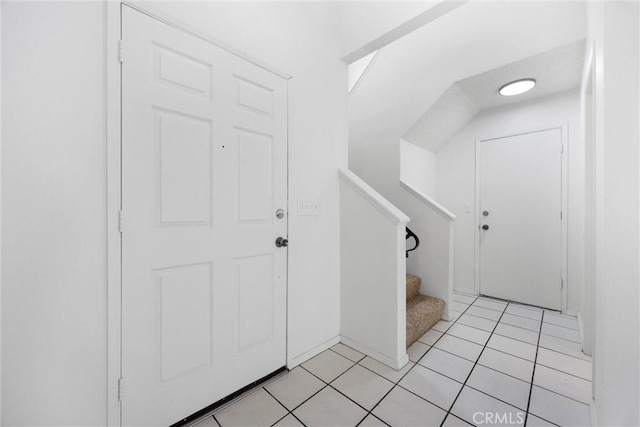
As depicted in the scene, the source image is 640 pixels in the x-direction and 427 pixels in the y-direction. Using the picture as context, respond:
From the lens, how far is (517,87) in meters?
2.52

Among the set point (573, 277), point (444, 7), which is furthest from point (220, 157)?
point (573, 277)

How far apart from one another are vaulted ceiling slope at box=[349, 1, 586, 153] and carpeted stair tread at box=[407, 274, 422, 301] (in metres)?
1.56

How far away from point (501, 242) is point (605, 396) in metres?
2.29

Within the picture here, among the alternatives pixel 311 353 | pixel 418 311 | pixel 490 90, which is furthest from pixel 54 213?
pixel 490 90

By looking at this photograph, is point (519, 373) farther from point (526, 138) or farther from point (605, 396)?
point (526, 138)

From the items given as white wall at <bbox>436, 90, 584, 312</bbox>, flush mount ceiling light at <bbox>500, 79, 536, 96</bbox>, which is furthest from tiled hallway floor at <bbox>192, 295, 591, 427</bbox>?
flush mount ceiling light at <bbox>500, 79, 536, 96</bbox>

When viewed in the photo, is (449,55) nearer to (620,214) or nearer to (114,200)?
(620,214)

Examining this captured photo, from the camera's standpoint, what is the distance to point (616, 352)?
1.02 meters

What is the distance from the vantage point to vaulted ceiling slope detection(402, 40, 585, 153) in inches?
83.9

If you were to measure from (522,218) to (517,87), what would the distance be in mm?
1467

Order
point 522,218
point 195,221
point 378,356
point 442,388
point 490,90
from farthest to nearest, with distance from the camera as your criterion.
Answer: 1. point 522,218
2. point 490,90
3. point 378,356
4. point 442,388
5. point 195,221

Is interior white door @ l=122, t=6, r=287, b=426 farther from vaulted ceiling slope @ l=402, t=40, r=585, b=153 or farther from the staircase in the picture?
vaulted ceiling slope @ l=402, t=40, r=585, b=153

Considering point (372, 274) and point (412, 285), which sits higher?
point (372, 274)

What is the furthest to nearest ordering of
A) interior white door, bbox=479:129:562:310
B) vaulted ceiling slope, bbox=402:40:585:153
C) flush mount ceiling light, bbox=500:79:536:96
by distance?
interior white door, bbox=479:129:562:310, flush mount ceiling light, bbox=500:79:536:96, vaulted ceiling slope, bbox=402:40:585:153
